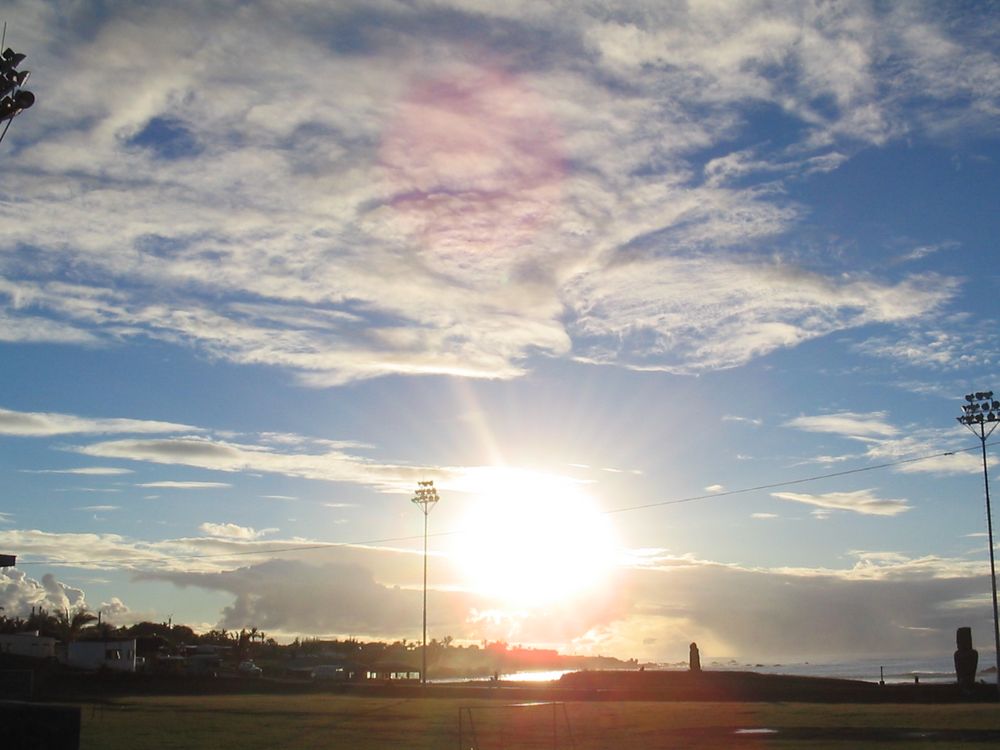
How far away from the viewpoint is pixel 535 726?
48844 millimetres

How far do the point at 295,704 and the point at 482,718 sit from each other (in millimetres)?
19828

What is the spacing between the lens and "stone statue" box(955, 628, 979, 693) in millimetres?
71375

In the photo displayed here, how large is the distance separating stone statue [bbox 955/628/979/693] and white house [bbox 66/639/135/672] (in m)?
74.6

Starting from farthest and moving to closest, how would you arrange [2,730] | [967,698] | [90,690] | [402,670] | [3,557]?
1. [402,670]
2. [90,690]
3. [967,698]
4. [3,557]
5. [2,730]

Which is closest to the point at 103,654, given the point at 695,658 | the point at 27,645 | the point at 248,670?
the point at 27,645

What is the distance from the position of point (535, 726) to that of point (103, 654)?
69.7 metres

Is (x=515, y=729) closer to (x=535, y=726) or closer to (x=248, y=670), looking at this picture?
(x=535, y=726)

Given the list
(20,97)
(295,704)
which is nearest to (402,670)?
(295,704)

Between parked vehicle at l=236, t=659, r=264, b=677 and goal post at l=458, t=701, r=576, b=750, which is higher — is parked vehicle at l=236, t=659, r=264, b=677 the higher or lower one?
the lower one

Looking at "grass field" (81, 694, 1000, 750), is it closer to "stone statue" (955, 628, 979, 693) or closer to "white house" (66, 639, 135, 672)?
"stone statue" (955, 628, 979, 693)

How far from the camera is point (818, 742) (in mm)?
38812

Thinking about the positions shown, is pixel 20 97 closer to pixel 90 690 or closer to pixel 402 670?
pixel 90 690

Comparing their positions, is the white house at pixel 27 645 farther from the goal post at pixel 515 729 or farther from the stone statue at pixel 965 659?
the stone statue at pixel 965 659

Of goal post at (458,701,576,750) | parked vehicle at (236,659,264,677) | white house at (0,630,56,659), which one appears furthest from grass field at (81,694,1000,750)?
parked vehicle at (236,659,264,677)
